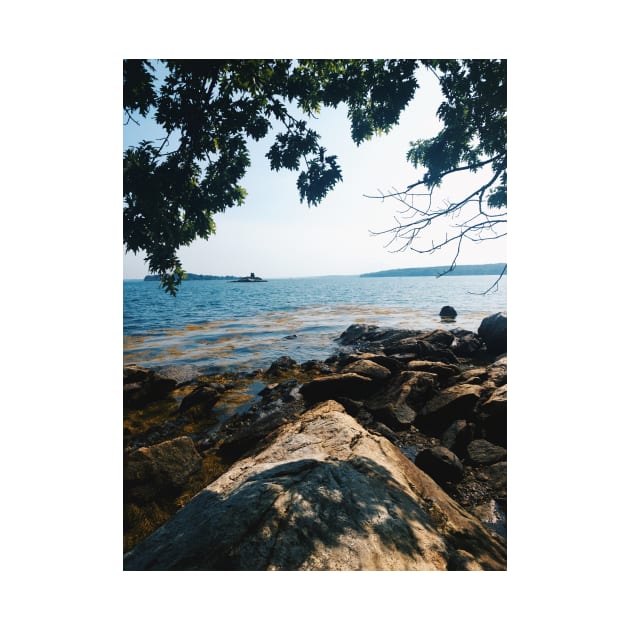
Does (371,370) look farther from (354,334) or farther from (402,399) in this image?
(354,334)

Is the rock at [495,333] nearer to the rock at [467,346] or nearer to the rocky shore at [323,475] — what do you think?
the rock at [467,346]

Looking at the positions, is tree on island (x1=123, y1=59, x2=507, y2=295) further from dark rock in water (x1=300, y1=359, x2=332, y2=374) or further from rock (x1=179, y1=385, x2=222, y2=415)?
dark rock in water (x1=300, y1=359, x2=332, y2=374)

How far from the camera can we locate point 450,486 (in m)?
4.20

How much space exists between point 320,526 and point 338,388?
4840 millimetres

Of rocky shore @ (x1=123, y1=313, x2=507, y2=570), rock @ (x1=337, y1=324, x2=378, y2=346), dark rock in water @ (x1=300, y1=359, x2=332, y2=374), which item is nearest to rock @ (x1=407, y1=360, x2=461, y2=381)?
rocky shore @ (x1=123, y1=313, x2=507, y2=570)

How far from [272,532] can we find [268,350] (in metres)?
11.4

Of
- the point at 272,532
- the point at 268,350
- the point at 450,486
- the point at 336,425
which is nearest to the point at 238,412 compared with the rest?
the point at 336,425

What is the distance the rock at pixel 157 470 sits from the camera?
3920mm

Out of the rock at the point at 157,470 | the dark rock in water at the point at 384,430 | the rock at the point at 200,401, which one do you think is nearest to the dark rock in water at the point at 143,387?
the rock at the point at 200,401

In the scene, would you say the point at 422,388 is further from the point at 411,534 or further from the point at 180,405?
the point at 180,405

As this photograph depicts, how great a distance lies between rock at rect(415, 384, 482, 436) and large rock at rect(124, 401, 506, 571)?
8.76 ft

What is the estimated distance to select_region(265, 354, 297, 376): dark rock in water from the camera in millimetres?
9902

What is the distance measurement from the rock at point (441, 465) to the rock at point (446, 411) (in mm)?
1295

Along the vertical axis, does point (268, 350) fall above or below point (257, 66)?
below
